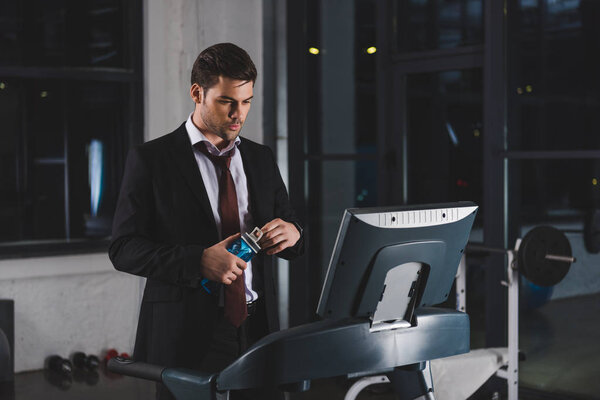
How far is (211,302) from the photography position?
1.81 meters

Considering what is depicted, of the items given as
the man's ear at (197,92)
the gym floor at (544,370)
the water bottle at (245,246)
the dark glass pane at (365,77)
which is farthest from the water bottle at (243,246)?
the dark glass pane at (365,77)

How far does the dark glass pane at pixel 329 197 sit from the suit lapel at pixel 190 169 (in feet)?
9.85

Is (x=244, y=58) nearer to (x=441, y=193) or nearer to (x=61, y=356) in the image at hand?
(x=441, y=193)

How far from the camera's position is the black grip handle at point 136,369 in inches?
63.4

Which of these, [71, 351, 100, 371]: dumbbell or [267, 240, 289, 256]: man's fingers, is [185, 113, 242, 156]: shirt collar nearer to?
[267, 240, 289, 256]: man's fingers

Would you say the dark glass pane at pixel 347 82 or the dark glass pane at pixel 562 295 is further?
the dark glass pane at pixel 347 82

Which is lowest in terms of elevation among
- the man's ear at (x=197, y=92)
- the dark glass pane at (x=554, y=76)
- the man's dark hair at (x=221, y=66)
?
the man's ear at (x=197, y=92)

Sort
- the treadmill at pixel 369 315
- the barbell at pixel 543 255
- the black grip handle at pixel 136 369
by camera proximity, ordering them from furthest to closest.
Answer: the barbell at pixel 543 255 < the black grip handle at pixel 136 369 < the treadmill at pixel 369 315

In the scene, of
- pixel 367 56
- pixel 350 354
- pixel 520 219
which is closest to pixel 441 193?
pixel 520 219

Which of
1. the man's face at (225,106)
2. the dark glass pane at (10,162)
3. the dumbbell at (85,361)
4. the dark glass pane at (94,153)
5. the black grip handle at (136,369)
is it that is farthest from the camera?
the dark glass pane at (94,153)

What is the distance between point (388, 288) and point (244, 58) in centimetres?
64

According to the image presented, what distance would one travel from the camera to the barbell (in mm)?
3295

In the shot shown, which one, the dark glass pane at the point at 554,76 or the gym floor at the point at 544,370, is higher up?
the dark glass pane at the point at 554,76

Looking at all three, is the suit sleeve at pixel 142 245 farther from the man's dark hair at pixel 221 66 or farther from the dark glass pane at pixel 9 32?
the dark glass pane at pixel 9 32
